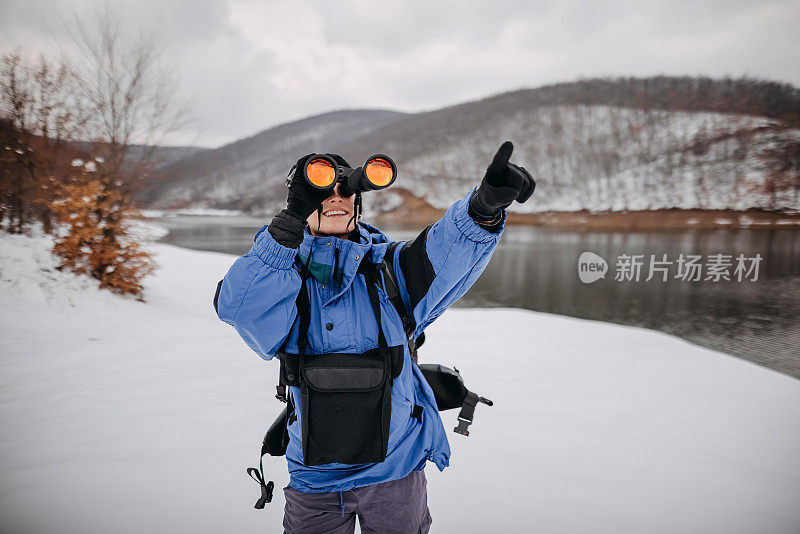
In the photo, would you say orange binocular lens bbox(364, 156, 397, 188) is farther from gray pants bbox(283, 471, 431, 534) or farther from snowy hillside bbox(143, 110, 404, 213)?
snowy hillside bbox(143, 110, 404, 213)

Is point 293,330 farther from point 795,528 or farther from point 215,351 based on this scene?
point 215,351

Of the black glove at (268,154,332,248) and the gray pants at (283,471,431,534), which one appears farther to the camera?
the gray pants at (283,471,431,534)

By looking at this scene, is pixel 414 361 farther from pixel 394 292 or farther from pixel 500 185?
pixel 500 185

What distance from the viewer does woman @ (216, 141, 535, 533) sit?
1.09 m

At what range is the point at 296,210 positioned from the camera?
3.65ft

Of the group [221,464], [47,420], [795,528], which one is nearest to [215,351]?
[47,420]

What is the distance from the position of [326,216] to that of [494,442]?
2534mm

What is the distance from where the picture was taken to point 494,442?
9.66 ft
